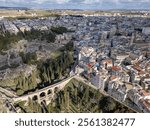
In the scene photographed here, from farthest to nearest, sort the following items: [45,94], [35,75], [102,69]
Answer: [35,75], [102,69], [45,94]

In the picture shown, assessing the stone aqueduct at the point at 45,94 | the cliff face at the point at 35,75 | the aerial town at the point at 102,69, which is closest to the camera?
the aerial town at the point at 102,69

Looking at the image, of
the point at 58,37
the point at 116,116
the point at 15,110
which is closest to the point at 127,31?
the point at 58,37

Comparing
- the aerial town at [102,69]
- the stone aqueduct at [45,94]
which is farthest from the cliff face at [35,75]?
the stone aqueduct at [45,94]

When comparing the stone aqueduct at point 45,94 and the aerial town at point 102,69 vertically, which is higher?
the aerial town at point 102,69

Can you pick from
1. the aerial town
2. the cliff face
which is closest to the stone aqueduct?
the aerial town

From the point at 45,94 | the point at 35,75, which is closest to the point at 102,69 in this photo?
the point at 45,94

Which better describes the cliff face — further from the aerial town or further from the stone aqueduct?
the stone aqueduct

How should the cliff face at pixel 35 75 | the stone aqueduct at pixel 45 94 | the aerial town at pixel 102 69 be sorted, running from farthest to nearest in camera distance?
the cliff face at pixel 35 75 → the stone aqueduct at pixel 45 94 → the aerial town at pixel 102 69

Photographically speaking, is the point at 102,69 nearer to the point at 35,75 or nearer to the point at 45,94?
the point at 45,94

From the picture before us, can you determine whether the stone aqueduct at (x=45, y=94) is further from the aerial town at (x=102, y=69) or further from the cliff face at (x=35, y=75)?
the cliff face at (x=35, y=75)
